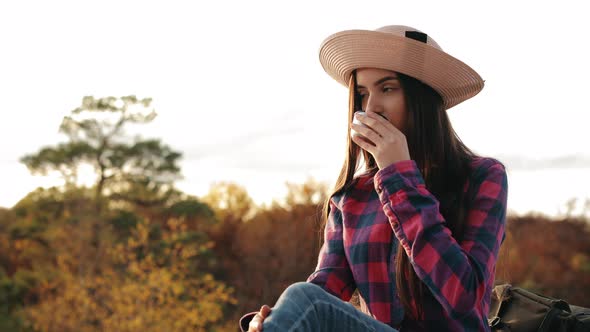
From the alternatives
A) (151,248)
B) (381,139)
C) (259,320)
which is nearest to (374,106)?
(381,139)

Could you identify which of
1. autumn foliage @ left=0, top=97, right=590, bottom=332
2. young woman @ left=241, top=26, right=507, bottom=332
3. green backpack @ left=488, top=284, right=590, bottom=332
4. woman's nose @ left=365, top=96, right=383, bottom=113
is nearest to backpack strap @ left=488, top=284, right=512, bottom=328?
green backpack @ left=488, top=284, right=590, bottom=332

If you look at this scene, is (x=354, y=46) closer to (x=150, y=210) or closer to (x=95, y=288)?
(x=95, y=288)

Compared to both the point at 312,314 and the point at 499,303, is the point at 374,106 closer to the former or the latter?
the point at 312,314

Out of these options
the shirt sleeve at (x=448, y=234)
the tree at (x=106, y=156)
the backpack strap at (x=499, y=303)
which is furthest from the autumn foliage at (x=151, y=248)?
the shirt sleeve at (x=448, y=234)

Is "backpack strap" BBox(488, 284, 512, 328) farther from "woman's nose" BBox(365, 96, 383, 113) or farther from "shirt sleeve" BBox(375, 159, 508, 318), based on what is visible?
"woman's nose" BBox(365, 96, 383, 113)

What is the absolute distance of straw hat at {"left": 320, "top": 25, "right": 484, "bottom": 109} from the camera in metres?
2.37

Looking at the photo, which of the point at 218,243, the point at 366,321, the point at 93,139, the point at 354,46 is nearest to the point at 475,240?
the point at 366,321

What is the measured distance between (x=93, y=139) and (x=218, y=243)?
→ 12.5 ft

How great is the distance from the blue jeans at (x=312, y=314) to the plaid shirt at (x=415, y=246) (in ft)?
0.77

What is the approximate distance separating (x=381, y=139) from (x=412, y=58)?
0.35m

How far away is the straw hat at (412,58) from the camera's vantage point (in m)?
2.37

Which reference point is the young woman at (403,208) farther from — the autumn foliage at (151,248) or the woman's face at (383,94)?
the autumn foliage at (151,248)

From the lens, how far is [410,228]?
6.68ft

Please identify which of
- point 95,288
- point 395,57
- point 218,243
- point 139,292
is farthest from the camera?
point 218,243
